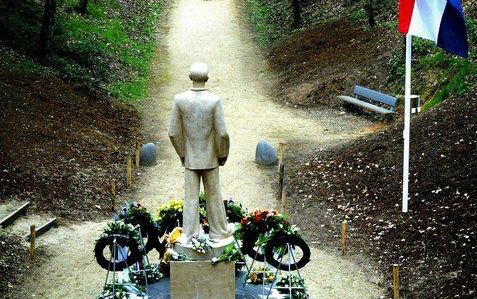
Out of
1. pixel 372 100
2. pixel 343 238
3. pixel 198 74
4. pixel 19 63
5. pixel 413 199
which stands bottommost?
pixel 343 238

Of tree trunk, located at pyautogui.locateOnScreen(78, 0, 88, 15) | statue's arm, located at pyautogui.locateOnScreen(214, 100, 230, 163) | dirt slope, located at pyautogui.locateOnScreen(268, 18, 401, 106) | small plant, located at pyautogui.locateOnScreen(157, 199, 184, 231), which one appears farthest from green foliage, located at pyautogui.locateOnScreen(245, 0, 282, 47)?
statue's arm, located at pyautogui.locateOnScreen(214, 100, 230, 163)

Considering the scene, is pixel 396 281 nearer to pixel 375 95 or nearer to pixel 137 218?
pixel 137 218

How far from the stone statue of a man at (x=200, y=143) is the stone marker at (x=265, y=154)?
9.94 m

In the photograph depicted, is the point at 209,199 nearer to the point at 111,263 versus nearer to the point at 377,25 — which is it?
the point at 111,263

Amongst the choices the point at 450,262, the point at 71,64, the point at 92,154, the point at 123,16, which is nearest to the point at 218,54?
the point at 123,16

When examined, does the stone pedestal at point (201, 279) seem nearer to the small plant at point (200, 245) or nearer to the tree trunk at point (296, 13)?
the small plant at point (200, 245)

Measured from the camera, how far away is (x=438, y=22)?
16.4 metres

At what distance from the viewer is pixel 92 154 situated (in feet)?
71.1

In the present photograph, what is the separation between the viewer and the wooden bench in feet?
81.7

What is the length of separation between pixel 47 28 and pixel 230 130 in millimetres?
6742

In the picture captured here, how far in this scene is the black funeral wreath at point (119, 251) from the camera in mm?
12617

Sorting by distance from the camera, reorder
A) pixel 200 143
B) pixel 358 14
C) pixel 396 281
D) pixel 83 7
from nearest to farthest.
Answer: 1. pixel 200 143
2. pixel 396 281
3. pixel 358 14
4. pixel 83 7

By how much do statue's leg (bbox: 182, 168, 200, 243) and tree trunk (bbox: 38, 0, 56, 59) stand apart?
51.3ft

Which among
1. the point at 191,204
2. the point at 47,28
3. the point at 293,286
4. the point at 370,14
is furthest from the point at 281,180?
the point at 370,14
